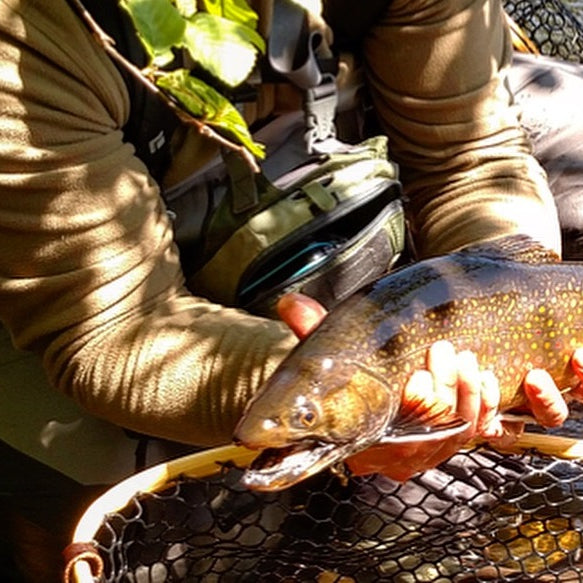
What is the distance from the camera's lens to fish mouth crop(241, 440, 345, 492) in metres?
1.22

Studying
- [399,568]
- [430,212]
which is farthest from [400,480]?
[430,212]

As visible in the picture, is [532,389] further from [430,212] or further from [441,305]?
[430,212]

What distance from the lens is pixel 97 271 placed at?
1.66m

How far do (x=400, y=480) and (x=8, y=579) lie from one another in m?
0.73

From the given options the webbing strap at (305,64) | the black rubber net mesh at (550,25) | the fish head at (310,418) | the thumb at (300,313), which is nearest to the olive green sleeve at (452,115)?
the webbing strap at (305,64)

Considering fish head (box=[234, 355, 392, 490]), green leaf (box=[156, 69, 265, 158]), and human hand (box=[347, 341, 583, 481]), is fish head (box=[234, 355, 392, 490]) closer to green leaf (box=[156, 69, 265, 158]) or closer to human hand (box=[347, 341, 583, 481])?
human hand (box=[347, 341, 583, 481])

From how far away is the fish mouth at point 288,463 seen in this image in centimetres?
122

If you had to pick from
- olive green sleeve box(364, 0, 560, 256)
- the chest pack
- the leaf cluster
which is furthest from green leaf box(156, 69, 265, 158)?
olive green sleeve box(364, 0, 560, 256)

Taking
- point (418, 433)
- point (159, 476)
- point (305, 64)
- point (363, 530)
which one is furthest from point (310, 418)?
point (305, 64)

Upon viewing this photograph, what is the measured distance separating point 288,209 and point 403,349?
53 centimetres

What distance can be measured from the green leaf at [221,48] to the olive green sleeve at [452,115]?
951mm

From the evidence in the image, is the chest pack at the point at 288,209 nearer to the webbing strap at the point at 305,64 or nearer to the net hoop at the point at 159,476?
the webbing strap at the point at 305,64

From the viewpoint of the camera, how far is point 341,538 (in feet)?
5.93

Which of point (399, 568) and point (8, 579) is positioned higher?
point (399, 568)
